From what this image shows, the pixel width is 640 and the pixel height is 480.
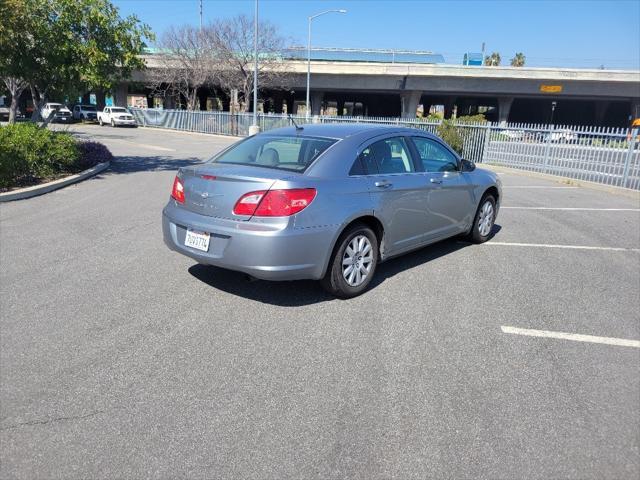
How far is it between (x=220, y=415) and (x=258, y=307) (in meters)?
1.65

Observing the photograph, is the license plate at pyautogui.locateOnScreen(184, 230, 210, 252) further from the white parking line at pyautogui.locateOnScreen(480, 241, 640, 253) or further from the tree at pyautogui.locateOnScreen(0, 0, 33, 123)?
the tree at pyautogui.locateOnScreen(0, 0, 33, 123)

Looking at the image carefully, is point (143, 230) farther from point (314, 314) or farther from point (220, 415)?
point (220, 415)

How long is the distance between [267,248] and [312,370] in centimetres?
112

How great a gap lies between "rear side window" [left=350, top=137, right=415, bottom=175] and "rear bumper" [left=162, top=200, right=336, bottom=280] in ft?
2.87

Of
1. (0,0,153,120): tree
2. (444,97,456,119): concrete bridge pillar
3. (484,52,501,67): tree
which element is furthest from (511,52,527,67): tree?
(0,0,153,120): tree

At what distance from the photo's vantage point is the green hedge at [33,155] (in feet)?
32.6

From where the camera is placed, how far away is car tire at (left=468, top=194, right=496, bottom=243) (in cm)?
698

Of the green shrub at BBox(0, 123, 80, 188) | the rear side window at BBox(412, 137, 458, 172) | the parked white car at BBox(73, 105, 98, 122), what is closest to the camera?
the rear side window at BBox(412, 137, 458, 172)

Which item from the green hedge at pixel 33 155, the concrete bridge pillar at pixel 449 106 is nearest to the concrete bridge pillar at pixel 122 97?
the concrete bridge pillar at pixel 449 106

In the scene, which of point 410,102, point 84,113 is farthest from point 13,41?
point 410,102

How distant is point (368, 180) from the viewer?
195 inches

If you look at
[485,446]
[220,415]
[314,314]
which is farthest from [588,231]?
[220,415]

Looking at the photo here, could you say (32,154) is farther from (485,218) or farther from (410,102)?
(410,102)

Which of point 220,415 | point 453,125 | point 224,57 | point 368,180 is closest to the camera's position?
point 220,415
